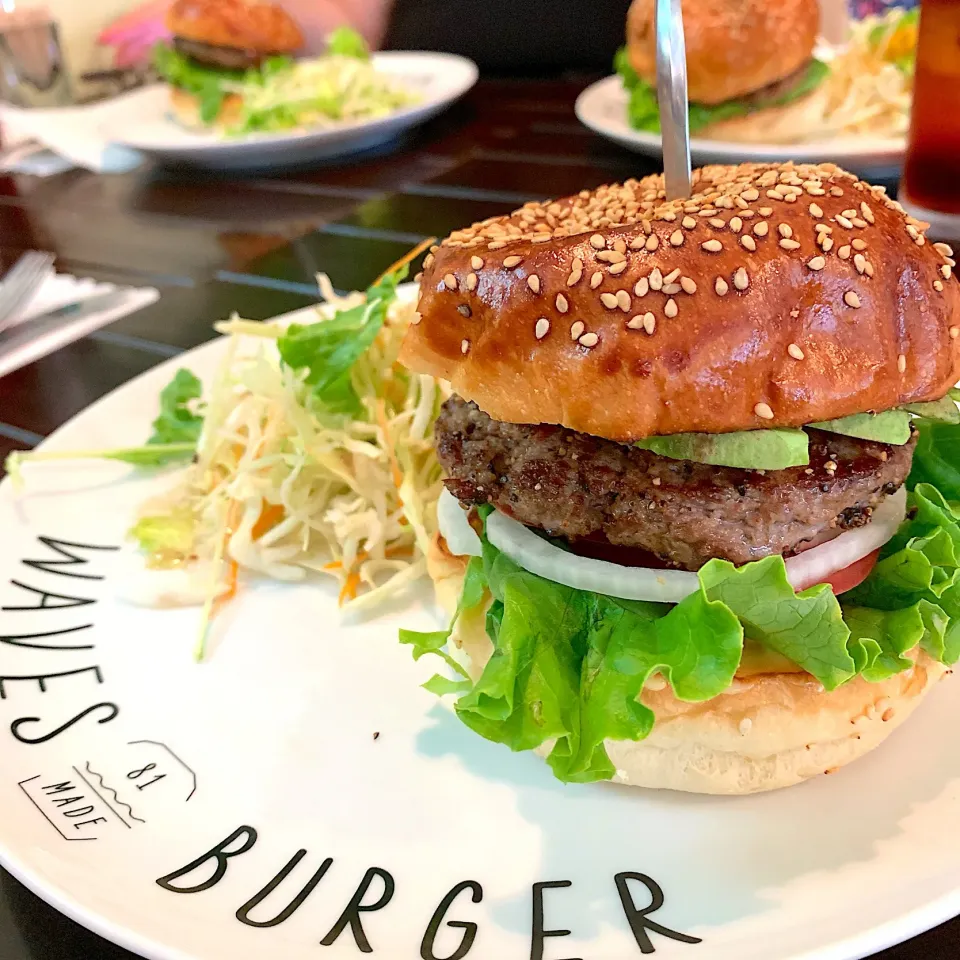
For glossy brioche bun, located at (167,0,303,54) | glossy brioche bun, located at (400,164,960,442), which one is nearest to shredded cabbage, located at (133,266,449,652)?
glossy brioche bun, located at (400,164,960,442)

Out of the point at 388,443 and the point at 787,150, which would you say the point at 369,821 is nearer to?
the point at 388,443

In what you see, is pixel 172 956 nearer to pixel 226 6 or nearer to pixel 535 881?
pixel 535 881

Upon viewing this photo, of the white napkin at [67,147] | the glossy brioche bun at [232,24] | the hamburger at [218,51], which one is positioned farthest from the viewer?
the glossy brioche bun at [232,24]

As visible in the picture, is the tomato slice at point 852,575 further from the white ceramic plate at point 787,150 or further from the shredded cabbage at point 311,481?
the white ceramic plate at point 787,150

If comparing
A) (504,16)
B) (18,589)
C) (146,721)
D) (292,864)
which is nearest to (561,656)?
(292,864)

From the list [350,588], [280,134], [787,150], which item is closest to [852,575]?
[350,588]

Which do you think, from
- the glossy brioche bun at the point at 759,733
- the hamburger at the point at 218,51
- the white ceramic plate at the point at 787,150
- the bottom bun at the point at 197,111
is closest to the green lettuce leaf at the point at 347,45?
the hamburger at the point at 218,51

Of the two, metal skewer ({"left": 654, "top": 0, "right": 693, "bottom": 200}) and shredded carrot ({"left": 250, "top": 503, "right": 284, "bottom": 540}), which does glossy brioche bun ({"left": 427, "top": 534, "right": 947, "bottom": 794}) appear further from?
shredded carrot ({"left": 250, "top": 503, "right": 284, "bottom": 540})
